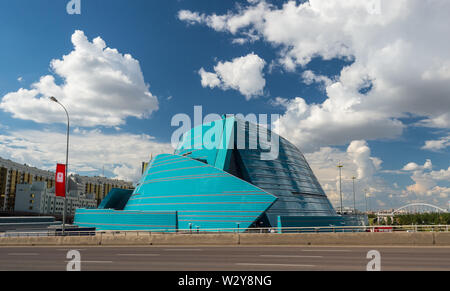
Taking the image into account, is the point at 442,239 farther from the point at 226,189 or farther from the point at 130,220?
the point at 130,220

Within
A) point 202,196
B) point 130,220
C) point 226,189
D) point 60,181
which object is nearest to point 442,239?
point 226,189

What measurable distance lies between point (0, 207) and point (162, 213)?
109270 millimetres

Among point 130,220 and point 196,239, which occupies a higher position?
point 196,239

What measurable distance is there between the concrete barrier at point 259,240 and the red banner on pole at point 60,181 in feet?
14.4

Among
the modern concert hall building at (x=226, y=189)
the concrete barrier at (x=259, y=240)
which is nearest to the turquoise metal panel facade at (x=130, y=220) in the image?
the modern concert hall building at (x=226, y=189)

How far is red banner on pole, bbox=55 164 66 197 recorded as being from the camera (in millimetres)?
25922

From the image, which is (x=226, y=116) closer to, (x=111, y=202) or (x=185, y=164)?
(x=185, y=164)

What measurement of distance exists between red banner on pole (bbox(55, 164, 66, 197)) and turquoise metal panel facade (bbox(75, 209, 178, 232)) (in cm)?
1554

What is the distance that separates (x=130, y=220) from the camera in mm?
45969

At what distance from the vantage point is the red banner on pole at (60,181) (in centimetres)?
2592

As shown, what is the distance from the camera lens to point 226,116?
54125mm

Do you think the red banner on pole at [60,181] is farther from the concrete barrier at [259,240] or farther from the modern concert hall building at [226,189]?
the modern concert hall building at [226,189]

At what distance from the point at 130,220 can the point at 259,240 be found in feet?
92.5
